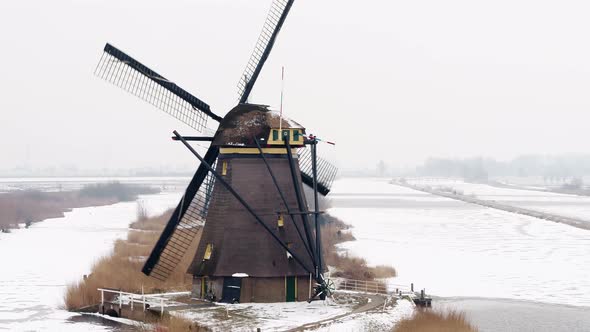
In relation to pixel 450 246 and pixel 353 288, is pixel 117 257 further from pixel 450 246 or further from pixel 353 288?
pixel 450 246

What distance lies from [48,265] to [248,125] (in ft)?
64.7

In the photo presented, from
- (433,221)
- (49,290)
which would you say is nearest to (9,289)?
(49,290)

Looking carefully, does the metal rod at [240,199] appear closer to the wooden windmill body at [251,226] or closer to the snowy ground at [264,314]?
the wooden windmill body at [251,226]

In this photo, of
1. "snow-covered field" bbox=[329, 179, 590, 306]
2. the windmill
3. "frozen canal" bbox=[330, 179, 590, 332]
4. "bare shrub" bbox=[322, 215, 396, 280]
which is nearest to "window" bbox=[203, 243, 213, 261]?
the windmill

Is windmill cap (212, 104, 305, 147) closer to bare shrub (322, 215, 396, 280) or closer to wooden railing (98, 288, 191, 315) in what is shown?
wooden railing (98, 288, 191, 315)

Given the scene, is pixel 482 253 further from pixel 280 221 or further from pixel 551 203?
pixel 551 203

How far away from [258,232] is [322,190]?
390 cm

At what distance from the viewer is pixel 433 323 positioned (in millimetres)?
22656

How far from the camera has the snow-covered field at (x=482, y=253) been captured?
3369cm

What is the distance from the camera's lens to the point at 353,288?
3011 centimetres

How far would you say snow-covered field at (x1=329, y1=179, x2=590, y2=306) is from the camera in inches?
1326

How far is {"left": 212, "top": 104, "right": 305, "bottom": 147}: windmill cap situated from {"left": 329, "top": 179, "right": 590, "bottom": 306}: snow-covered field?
1104cm

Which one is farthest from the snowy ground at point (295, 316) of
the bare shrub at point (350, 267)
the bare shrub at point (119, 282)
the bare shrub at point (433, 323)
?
the bare shrub at point (350, 267)

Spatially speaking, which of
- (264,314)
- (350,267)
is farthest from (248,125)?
(350,267)
